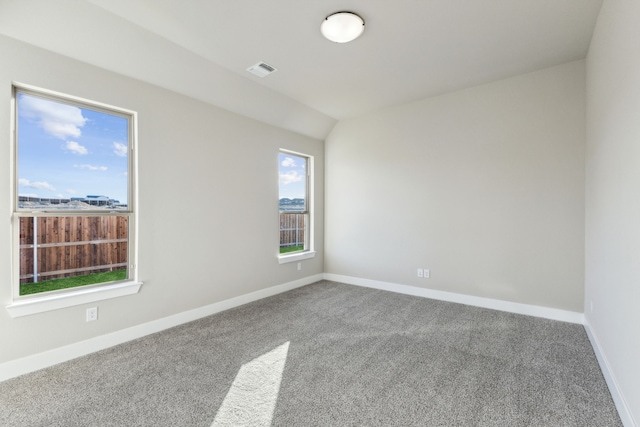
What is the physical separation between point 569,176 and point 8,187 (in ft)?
17.1

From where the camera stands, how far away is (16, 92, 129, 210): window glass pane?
7.80 feet

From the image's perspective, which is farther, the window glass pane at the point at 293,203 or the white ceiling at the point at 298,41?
the window glass pane at the point at 293,203

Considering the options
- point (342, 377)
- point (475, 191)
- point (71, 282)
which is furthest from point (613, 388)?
point (71, 282)

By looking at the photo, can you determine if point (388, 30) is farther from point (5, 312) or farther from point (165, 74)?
point (5, 312)

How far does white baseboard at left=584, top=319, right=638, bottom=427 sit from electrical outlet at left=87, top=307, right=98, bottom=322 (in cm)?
382

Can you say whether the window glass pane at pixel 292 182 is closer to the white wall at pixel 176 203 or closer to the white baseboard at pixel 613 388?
the white wall at pixel 176 203

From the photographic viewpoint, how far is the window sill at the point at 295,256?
14.8 ft

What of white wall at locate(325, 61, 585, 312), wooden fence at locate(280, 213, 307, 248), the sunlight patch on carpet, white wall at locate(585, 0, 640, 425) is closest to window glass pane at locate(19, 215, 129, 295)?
the sunlight patch on carpet

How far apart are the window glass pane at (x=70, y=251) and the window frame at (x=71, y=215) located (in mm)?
63

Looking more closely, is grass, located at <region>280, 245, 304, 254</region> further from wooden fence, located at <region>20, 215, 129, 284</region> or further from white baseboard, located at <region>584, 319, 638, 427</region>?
white baseboard, located at <region>584, 319, 638, 427</region>

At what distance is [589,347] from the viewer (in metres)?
2.64

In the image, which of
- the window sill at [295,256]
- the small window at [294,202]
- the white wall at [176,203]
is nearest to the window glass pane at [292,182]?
the small window at [294,202]

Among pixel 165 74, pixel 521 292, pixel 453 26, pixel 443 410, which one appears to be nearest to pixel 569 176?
pixel 521 292

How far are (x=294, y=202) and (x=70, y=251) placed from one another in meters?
2.95
